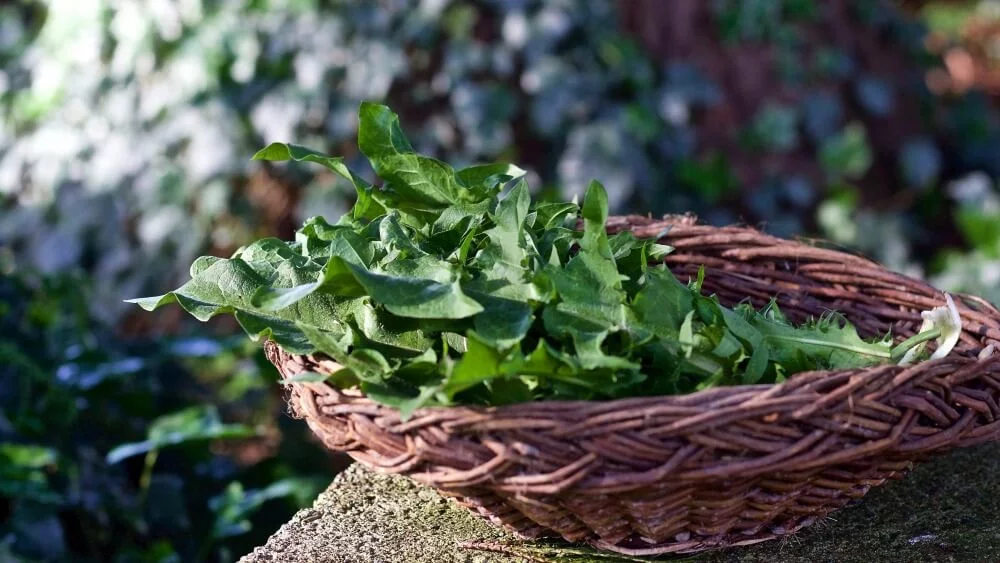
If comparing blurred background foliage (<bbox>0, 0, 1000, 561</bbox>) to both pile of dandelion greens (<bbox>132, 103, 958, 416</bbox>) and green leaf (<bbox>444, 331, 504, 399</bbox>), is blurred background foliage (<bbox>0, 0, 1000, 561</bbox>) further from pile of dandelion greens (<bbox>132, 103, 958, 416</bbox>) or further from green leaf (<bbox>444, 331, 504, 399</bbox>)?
green leaf (<bbox>444, 331, 504, 399</bbox>)

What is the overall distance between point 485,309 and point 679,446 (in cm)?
24

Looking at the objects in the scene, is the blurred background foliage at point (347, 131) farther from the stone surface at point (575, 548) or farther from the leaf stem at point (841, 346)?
the leaf stem at point (841, 346)

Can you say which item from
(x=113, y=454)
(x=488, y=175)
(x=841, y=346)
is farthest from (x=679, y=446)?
(x=113, y=454)

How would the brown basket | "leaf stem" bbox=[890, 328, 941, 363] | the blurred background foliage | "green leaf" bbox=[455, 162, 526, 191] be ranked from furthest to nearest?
the blurred background foliage → "green leaf" bbox=[455, 162, 526, 191] → "leaf stem" bbox=[890, 328, 941, 363] → the brown basket

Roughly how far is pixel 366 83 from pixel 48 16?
1.31 m

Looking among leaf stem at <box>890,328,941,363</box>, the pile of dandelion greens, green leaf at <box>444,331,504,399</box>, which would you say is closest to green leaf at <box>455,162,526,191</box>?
the pile of dandelion greens

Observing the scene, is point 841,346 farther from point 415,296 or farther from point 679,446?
point 415,296

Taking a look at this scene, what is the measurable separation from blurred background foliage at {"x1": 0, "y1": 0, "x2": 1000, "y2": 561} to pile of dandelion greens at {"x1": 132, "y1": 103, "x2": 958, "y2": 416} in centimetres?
108

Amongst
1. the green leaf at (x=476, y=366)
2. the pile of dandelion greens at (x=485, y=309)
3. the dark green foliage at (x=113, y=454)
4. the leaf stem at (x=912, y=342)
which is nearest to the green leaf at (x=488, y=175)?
the pile of dandelion greens at (x=485, y=309)

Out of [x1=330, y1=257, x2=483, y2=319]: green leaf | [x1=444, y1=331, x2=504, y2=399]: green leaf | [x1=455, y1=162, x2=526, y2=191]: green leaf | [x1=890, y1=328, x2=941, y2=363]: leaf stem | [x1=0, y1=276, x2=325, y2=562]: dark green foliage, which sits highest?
[x1=455, y1=162, x2=526, y2=191]: green leaf

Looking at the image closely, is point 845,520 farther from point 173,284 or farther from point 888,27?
point 888,27

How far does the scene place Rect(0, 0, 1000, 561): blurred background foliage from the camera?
278cm

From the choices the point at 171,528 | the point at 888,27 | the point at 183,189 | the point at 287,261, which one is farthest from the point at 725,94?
the point at 287,261

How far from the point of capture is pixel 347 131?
2.81 metres
